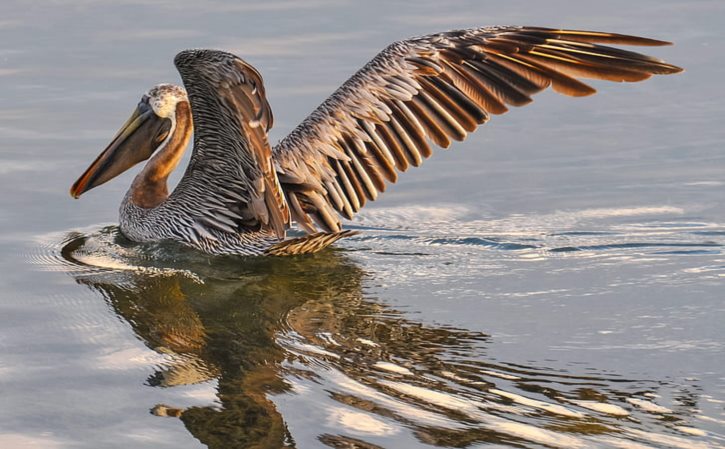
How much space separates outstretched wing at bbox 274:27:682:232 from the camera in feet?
22.6

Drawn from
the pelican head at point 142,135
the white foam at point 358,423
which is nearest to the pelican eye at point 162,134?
the pelican head at point 142,135

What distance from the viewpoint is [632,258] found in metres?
6.50

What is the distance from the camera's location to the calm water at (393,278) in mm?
4562

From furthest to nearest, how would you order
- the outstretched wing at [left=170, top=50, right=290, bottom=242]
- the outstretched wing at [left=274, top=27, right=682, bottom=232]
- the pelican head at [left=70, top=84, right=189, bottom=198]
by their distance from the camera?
the pelican head at [left=70, top=84, right=189, bottom=198], the outstretched wing at [left=274, top=27, right=682, bottom=232], the outstretched wing at [left=170, top=50, right=290, bottom=242]

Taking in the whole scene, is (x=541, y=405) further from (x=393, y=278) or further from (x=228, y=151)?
(x=228, y=151)

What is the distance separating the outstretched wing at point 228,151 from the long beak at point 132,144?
2.04ft

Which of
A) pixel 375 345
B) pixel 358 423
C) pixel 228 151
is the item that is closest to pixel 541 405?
pixel 358 423

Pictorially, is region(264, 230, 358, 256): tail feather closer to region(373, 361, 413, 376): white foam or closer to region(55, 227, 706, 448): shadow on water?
region(55, 227, 706, 448): shadow on water

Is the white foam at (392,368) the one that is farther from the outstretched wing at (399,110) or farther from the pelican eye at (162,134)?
the pelican eye at (162,134)

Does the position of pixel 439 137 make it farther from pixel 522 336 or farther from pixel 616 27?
pixel 616 27

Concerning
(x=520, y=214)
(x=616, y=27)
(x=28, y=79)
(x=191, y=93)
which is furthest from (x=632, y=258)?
(x=28, y=79)

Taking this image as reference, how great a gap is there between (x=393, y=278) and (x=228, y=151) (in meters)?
1.03

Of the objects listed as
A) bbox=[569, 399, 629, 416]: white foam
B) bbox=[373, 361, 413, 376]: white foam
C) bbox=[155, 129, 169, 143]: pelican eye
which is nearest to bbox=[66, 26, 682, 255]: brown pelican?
bbox=[155, 129, 169, 143]: pelican eye

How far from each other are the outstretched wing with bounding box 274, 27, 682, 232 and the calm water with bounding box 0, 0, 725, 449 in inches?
12.4
